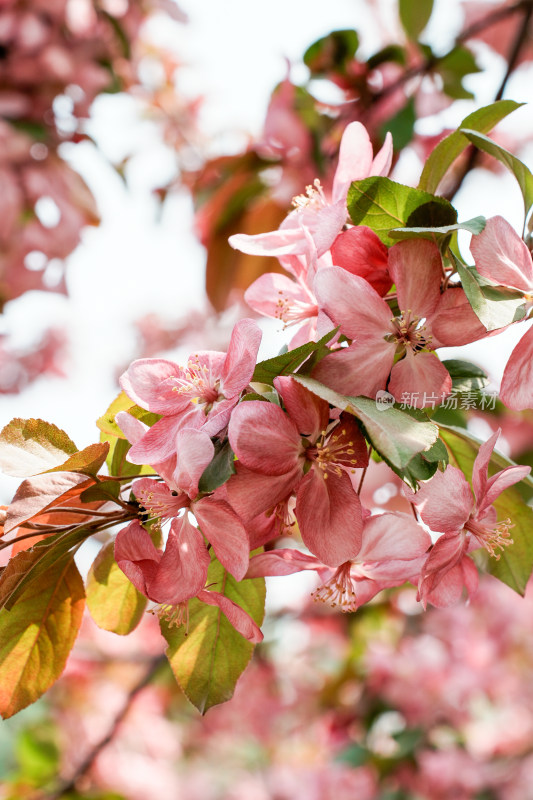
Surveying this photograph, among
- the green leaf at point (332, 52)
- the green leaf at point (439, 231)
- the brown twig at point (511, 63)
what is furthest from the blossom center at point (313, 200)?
the green leaf at point (332, 52)

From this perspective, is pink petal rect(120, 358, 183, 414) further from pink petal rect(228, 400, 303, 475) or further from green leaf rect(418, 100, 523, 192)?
green leaf rect(418, 100, 523, 192)

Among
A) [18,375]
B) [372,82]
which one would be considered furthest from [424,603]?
[18,375]

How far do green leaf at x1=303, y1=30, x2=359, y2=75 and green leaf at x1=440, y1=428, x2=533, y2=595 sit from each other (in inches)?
37.6

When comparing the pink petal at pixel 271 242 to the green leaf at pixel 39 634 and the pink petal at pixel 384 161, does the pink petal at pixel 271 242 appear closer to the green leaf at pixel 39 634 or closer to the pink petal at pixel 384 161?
the pink petal at pixel 384 161

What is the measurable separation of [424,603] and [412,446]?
0.53 ft

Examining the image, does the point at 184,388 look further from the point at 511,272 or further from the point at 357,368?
the point at 511,272

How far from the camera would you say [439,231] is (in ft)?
1.39

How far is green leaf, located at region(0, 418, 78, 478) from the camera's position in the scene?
46cm

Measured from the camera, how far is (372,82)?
1.39 m

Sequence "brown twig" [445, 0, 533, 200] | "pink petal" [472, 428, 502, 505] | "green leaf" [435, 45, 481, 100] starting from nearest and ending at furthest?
"pink petal" [472, 428, 502, 505] → "brown twig" [445, 0, 533, 200] → "green leaf" [435, 45, 481, 100]

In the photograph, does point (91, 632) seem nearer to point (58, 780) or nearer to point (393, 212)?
point (58, 780)

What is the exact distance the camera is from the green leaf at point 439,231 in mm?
426

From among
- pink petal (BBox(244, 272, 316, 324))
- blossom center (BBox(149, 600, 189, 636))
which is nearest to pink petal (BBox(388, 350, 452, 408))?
pink petal (BBox(244, 272, 316, 324))

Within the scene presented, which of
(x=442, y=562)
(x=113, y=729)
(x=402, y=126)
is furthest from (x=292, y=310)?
(x=113, y=729)
